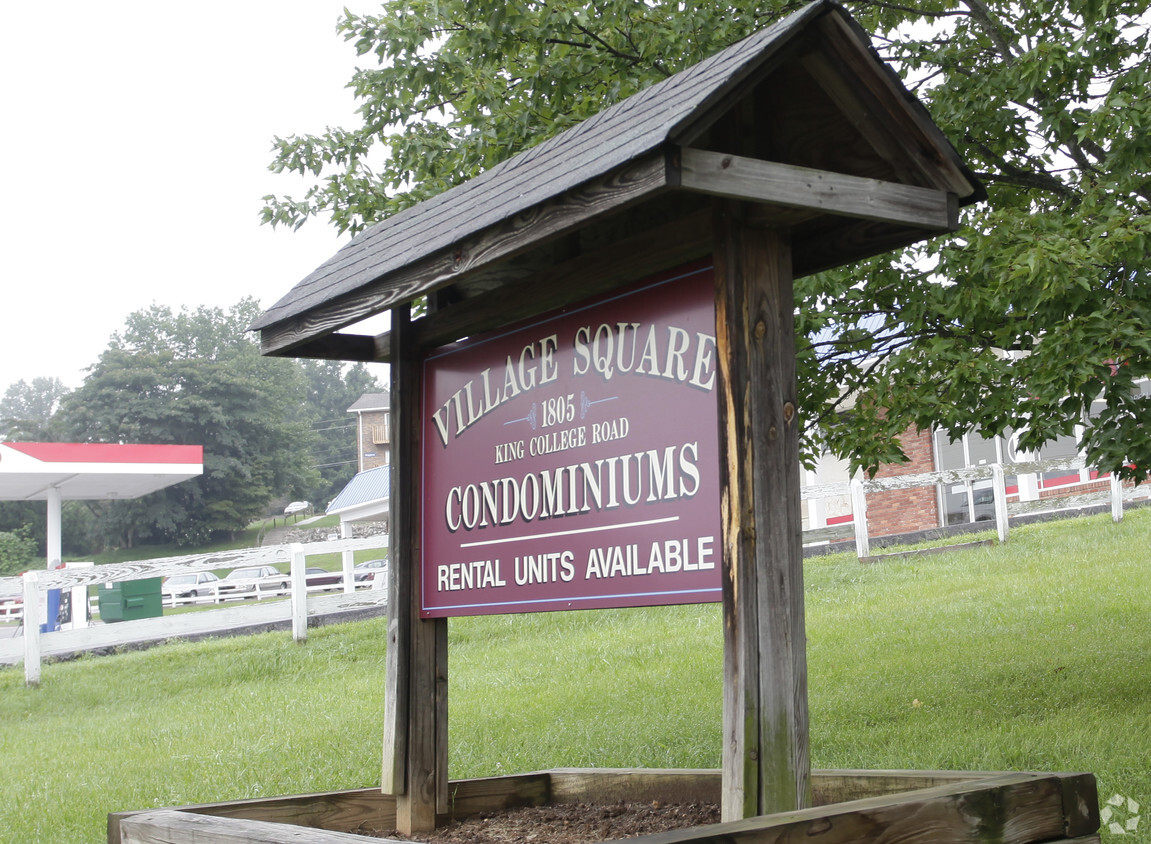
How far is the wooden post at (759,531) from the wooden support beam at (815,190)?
256mm

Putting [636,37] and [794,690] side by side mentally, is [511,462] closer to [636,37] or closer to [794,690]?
[794,690]

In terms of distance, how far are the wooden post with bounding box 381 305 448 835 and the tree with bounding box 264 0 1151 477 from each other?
9.11 ft

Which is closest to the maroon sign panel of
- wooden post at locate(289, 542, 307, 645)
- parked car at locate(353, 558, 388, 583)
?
wooden post at locate(289, 542, 307, 645)

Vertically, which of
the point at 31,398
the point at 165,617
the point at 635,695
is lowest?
the point at 635,695

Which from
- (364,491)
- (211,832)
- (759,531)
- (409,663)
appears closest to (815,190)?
(759,531)

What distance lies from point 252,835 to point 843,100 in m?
2.98

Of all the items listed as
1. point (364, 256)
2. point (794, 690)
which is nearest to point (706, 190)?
point (794, 690)

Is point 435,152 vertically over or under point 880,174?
over

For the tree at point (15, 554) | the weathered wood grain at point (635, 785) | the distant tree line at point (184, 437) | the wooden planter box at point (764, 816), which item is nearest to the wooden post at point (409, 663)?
the wooden planter box at point (764, 816)

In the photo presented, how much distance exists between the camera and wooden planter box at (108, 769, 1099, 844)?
286 cm

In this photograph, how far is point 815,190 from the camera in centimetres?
316

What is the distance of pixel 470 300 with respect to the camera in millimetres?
4633

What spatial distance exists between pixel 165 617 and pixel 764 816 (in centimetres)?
1332

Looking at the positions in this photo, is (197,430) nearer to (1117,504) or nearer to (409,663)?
(1117,504)
